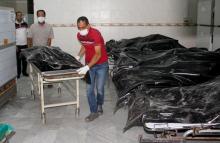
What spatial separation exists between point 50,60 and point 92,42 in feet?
2.41

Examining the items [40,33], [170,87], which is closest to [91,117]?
[170,87]

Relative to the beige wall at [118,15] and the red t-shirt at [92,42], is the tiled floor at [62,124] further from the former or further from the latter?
the beige wall at [118,15]

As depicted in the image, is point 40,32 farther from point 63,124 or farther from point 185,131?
point 185,131

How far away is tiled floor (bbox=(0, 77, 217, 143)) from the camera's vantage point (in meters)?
3.57

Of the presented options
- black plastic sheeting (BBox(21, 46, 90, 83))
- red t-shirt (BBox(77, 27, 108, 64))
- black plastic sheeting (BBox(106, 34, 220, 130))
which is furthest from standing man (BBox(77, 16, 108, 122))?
black plastic sheeting (BBox(106, 34, 220, 130))

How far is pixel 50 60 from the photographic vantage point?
169 inches

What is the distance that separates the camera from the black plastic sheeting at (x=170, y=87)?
7.03ft

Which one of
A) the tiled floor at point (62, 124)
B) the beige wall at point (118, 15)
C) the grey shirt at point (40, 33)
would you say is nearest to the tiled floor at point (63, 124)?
the tiled floor at point (62, 124)

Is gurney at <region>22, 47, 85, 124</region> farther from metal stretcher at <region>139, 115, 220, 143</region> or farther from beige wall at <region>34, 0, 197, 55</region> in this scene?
beige wall at <region>34, 0, 197, 55</region>

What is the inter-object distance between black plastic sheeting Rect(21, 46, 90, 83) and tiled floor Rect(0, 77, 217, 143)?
0.65 metres

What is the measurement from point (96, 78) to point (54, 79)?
664 mm

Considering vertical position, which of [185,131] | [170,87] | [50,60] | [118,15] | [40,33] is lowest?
[185,131]

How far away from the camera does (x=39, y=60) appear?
14.3ft

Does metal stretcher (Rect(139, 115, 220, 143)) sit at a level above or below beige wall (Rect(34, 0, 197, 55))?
below
